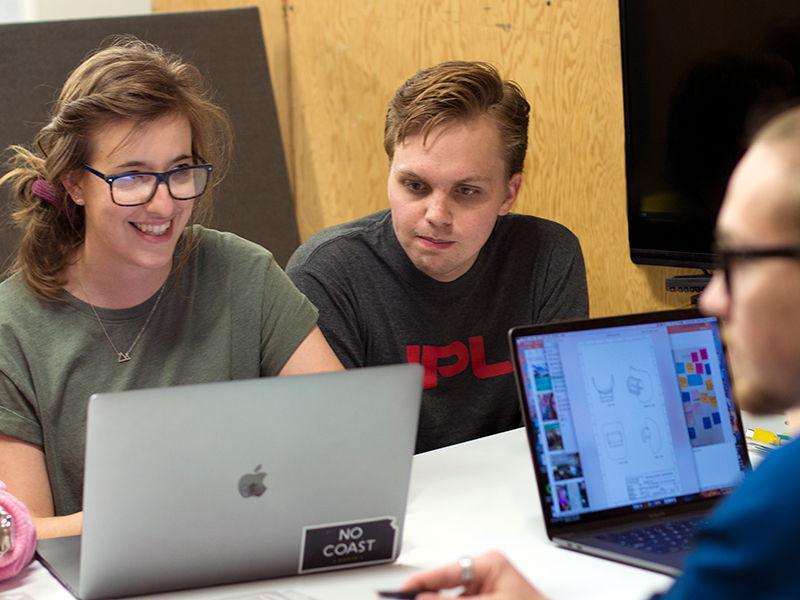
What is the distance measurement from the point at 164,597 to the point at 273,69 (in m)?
2.45

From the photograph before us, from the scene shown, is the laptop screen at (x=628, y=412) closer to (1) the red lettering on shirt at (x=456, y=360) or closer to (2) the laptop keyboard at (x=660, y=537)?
(2) the laptop keyboard at (x=660, y=537)

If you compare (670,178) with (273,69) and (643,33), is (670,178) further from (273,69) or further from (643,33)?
(273,69)

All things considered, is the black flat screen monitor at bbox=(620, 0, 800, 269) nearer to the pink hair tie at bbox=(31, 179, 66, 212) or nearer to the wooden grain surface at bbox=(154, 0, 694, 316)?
the wooden grain surface at bbox=(154, 0, 694, 316)

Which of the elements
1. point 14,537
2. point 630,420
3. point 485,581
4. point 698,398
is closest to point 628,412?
point 630,420

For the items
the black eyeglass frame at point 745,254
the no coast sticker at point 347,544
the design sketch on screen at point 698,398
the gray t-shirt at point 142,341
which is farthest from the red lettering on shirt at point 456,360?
the black eyeglass frame at point 745,254

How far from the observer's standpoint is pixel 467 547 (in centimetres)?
103

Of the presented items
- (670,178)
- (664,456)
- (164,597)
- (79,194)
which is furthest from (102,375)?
(670,178)

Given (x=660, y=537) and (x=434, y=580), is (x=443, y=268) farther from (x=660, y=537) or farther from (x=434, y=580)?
(x=434, y=580)

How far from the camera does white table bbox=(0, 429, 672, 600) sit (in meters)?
0.90

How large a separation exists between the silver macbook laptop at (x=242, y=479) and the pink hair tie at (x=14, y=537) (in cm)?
5

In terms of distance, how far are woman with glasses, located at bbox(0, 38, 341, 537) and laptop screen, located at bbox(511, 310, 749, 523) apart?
0.56m

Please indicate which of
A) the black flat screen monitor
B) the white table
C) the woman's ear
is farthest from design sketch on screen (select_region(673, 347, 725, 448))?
the woman's ear

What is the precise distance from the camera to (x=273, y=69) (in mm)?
3020

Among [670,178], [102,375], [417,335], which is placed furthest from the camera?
[670,178]
